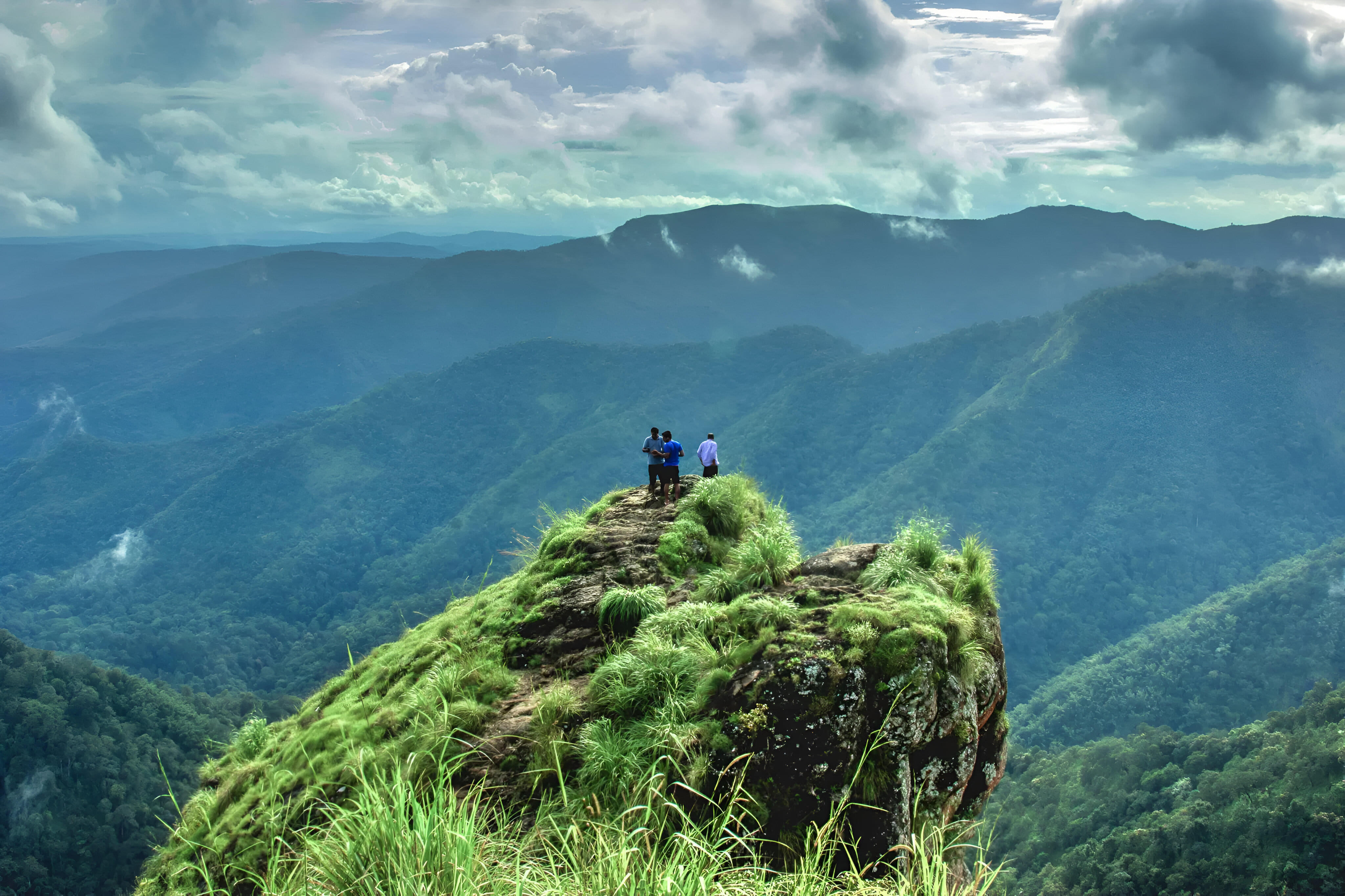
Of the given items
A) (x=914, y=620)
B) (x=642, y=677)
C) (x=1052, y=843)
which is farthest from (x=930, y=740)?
(x=1052, y=843)

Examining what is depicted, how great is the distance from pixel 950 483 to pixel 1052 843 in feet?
424

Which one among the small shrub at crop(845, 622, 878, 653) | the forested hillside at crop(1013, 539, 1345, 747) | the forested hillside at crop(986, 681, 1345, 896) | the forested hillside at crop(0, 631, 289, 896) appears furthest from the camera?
the forested hillside at crop(1013, 539, 1345, 747)

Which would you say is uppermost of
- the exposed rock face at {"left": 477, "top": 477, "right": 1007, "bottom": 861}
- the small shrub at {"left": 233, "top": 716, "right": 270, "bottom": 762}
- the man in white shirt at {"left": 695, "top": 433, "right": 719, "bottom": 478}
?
the man in white shirt at {"left": 695, "top": 433, "right": 719, "bottom": 478}

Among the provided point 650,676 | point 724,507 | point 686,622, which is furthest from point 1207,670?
point 650,676

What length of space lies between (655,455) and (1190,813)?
7350 centimetres

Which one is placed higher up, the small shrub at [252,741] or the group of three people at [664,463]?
the group of three people at [664,463]

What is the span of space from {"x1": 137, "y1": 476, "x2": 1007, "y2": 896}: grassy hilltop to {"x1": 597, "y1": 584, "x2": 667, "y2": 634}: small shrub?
0.10 feet

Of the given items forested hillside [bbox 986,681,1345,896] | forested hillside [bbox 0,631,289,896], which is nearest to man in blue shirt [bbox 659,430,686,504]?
forested hillside [bbox 986,681,1345,896]

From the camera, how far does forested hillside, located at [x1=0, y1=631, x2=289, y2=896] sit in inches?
2832

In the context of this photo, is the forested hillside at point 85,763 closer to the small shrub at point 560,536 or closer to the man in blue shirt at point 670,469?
the small shrub at point 560,536

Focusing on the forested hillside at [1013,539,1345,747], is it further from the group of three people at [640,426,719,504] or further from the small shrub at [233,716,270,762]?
the small shrub at [233,716,270,762]

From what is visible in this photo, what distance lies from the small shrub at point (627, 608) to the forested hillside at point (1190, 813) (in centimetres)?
4346

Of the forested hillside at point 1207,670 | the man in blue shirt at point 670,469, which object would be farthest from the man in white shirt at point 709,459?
the forested hillside at point 1207,670

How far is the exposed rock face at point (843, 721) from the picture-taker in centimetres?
665
